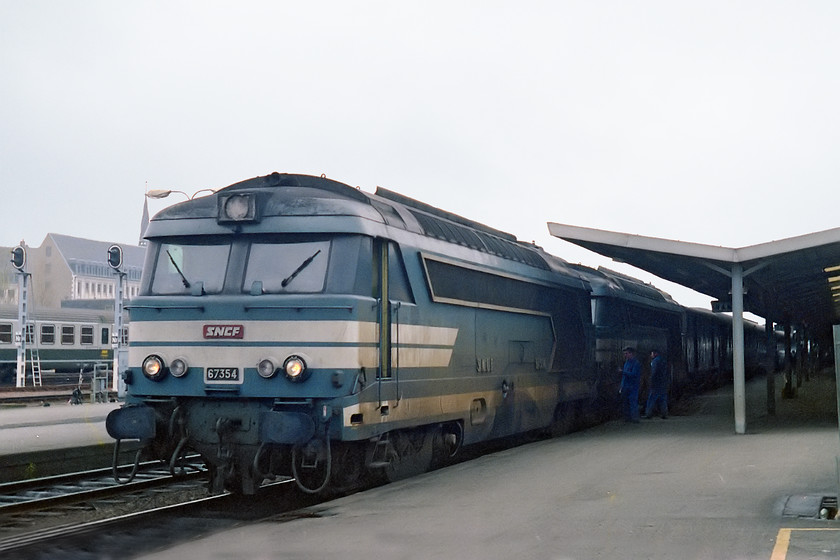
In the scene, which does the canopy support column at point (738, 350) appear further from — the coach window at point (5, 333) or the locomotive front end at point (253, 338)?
the coach window at point (5, 333)

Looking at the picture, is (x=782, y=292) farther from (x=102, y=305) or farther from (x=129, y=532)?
(x=102, y=305)

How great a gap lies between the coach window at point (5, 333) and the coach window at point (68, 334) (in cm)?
259

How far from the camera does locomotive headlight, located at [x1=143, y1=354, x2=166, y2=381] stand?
35.0 feet

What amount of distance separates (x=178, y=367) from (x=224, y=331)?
66 cm

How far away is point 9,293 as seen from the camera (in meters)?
103

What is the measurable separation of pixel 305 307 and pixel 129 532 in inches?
110

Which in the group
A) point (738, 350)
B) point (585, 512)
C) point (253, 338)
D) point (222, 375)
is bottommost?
point (585, 512)

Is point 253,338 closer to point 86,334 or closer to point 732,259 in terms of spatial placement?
point 732,259

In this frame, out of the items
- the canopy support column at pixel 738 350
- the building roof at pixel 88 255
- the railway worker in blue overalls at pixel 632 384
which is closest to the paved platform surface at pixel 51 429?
the railway worker in blue overalls at pixel 632 384

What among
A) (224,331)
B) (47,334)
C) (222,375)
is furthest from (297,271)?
(47,334)

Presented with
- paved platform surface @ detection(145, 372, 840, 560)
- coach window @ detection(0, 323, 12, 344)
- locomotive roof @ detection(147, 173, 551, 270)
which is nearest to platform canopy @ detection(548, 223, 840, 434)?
paved platform surface @ detection(145, 372, 840, 560)

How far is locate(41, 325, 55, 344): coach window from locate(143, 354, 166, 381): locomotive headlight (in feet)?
107

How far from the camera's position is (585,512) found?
29.8ft

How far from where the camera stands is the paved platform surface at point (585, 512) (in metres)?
7.62
